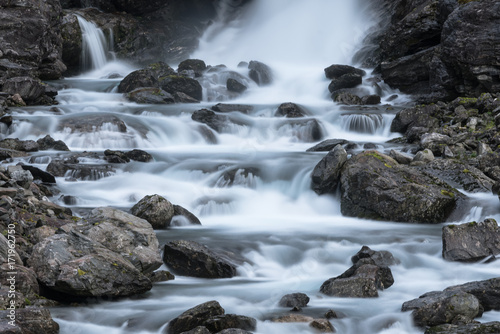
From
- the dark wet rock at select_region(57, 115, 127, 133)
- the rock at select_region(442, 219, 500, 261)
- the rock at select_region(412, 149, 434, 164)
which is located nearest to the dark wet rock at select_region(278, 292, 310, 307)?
the rock at select_region(442, 219, 500, 261)

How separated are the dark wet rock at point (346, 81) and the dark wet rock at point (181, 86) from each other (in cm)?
632

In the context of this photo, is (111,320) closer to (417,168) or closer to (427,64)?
(417,168)

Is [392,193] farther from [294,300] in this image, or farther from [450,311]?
[450,311]

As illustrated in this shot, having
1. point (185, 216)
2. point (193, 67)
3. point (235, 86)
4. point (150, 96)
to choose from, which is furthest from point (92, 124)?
point (193, 67)

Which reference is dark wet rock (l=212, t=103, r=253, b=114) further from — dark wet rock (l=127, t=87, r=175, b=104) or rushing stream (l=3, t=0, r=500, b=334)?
dark wet rock (l=127, t=87, r=175, b=104)

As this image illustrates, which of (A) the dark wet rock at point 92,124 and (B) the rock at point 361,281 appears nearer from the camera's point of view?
(B) the rock at point 361,281

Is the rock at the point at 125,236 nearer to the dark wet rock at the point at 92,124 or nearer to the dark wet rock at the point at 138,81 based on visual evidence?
the dark wet rock at the point at 92,124

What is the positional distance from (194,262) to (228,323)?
2.12 m

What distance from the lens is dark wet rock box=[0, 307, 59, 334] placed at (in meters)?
4.25

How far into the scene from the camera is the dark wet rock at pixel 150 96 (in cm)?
2041

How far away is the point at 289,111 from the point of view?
19.4 m

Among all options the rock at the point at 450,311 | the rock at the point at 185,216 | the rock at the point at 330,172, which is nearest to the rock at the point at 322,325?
the rock at the point at 450,311

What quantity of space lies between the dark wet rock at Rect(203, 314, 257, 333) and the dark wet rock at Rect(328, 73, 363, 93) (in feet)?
61.3

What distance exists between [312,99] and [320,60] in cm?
888
